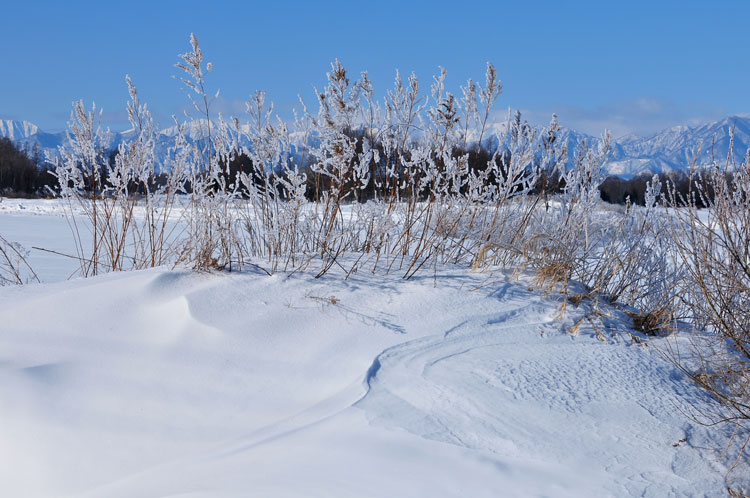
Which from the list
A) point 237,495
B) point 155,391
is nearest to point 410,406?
point 237,495

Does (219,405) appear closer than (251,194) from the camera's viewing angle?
Yes

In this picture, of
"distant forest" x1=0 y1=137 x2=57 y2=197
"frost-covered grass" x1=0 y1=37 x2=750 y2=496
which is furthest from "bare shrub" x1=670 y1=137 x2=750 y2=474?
"distant forest" x1=0 y1=137 x2=57 y2=197

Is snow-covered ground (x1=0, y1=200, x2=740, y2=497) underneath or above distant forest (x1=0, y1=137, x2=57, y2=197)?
underneath

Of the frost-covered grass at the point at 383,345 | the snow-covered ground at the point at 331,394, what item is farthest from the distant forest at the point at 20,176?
the snow-covered ground at the point at 331,394

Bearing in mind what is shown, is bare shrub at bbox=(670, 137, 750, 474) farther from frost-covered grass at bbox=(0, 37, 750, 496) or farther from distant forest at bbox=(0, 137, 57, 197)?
distant forest at bbox=(0, 137, 57, 197)

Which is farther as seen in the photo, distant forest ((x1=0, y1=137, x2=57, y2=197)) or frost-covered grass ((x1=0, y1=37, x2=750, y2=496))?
distant forest ((x1=0, y1=137, x2=57, y2=197))

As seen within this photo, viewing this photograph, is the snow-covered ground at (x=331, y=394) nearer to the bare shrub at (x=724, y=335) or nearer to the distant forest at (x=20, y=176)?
the bare shrub at (x=724, y=335)

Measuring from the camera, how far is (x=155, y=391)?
2275 mm

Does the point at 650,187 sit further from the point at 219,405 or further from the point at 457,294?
the point at 219,405

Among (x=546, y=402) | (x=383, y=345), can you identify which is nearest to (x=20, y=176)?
(x=383, y=345)

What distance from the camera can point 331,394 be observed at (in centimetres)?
222

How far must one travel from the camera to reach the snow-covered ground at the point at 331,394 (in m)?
1.77

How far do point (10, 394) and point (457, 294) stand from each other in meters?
1.98

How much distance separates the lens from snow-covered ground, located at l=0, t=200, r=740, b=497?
1.77m
